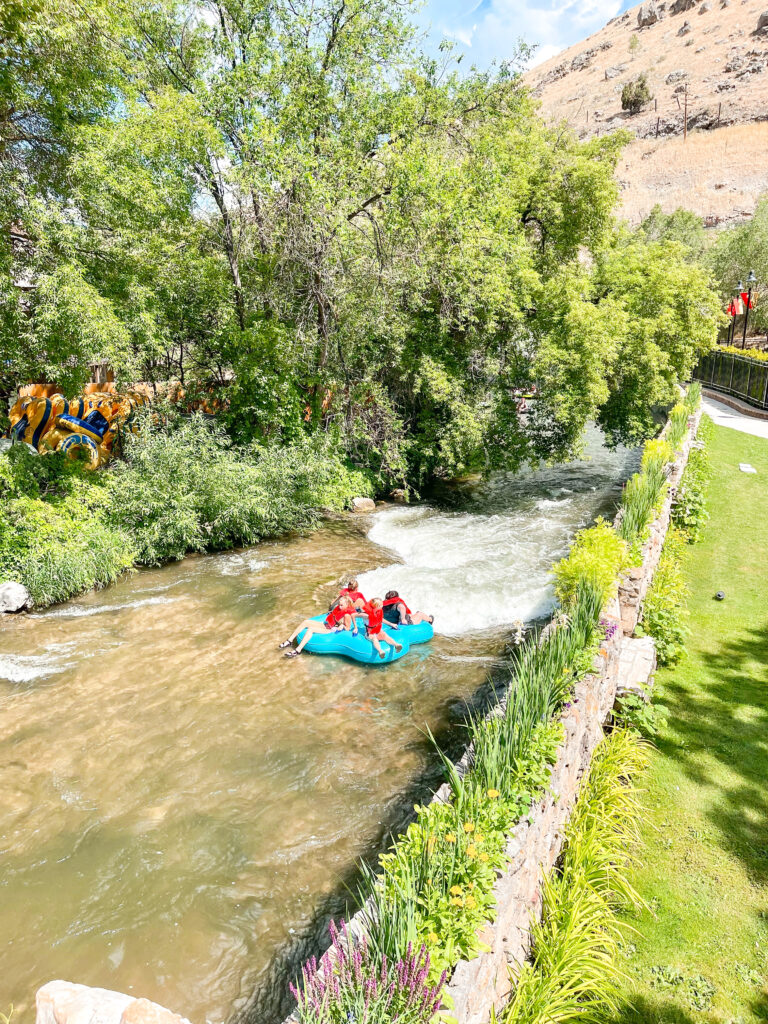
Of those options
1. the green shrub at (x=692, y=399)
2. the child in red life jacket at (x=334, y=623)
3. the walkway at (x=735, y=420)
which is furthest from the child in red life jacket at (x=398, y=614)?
the walkway at (x=735, y=420)

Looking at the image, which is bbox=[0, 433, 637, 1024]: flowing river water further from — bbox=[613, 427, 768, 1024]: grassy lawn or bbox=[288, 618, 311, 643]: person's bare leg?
bbox=[613, 427, 768, 1024]: grassy lawn

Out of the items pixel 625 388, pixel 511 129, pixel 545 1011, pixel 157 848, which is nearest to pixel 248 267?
pixel 511 129

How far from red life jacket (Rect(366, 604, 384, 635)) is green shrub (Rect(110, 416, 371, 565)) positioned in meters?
4.36

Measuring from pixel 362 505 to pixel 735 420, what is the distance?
12323 mm

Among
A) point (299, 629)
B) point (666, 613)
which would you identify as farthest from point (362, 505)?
point (666, 613)

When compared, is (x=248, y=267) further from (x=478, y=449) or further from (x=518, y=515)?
(x=518, y=515)

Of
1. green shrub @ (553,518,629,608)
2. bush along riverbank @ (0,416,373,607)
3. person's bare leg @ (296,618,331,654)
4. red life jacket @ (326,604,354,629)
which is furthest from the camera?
bush along riverbank @ (0,416,373,607)

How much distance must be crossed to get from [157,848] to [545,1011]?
3513 mm

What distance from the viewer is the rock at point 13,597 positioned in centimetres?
931

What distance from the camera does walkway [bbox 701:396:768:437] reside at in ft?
54.1

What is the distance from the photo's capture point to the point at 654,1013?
3410 mm

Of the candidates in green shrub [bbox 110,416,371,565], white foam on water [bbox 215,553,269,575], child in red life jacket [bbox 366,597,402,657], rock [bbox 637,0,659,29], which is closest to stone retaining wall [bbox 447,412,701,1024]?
child in red life jacket [bbox 366,597,402,657]

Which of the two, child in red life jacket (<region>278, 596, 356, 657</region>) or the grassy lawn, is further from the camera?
child in red life jacket (<region>278, 596, 356, 657</region>)

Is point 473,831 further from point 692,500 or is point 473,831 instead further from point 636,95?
point 636,95
